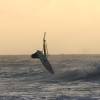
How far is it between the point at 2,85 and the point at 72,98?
50.8 ft

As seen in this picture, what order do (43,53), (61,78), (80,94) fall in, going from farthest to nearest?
(61,78) → (43,53) → (80,94)

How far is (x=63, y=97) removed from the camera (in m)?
46.4

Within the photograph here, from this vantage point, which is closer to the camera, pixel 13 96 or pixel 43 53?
pixel 13 96

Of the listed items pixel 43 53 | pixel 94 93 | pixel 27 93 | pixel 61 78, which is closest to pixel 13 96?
pixel 27 93

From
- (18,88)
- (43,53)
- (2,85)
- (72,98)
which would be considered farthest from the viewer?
(43,53)

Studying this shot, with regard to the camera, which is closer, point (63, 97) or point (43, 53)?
point (63, 97)

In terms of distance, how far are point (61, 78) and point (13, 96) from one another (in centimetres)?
2502

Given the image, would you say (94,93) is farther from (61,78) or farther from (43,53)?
(61,78)

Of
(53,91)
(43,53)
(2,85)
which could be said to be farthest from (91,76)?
(53,91)

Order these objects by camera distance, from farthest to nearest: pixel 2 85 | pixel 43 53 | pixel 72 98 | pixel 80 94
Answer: pixel 43 53 < pixel 2 85 < pixel 80 94 < pixel 72 98

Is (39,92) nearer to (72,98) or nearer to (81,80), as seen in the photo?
(72,98)

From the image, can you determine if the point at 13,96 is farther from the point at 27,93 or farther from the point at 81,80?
the point at 81,80

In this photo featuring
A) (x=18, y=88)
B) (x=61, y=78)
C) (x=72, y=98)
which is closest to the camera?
(x=72, y=98)

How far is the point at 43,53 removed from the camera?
66.3 meters
